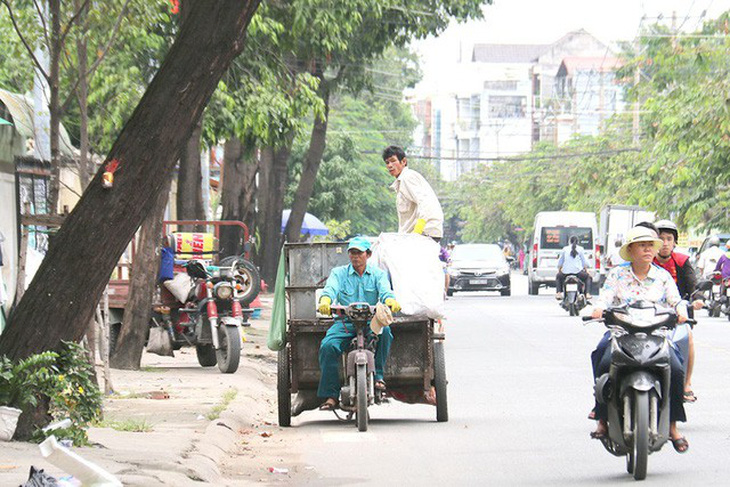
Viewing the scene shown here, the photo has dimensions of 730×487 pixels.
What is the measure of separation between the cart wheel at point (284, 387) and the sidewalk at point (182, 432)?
15cm

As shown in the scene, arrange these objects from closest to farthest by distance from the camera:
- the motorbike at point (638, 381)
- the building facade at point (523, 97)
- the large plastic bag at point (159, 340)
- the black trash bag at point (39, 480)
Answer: the black trash bag at point (39, 480)
the motorbike at point (638, 381)
the large plastic bag at point (159, 340)
the building facade at point (523, 97)

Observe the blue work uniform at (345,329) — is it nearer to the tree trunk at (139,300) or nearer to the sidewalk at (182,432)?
the sidewalk at (182,432)

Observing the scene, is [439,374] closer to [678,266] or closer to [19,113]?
[678,266]

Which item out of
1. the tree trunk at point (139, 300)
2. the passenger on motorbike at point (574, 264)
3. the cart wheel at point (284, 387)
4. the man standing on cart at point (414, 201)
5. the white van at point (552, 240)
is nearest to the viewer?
the cart wheel at point (284, 387)

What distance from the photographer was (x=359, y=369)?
36.4 feet

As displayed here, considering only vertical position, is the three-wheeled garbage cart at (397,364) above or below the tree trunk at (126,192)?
below

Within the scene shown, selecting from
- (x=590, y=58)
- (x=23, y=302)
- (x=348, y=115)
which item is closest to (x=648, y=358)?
(x=23, y=302)

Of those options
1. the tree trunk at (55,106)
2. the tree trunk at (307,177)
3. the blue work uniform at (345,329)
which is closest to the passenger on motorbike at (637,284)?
the blue work uniform at (345,329)

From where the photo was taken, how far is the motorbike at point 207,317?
16422mm

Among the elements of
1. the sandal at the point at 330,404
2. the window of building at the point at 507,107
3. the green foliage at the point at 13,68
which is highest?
the window of building at the point at 507,107

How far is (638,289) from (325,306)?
9.53ft

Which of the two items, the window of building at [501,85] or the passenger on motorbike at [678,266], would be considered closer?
the passenger on motorbike at [678,266]

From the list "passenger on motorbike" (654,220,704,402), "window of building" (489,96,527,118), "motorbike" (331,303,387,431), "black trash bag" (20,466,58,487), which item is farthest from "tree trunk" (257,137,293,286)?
"window of building" (489,96,527,118)

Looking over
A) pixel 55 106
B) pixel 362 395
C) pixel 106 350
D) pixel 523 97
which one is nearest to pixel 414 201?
pixel 362 395
